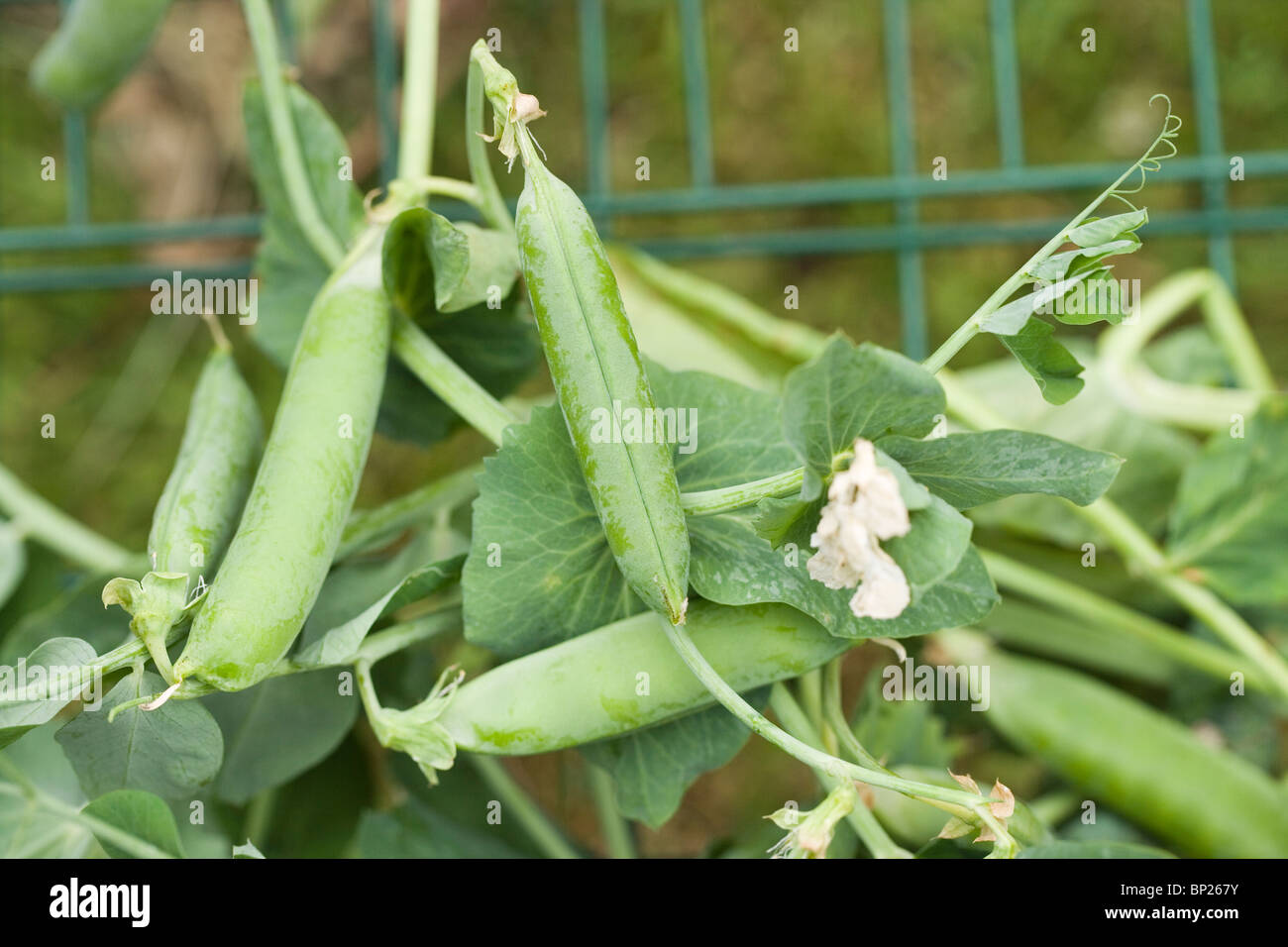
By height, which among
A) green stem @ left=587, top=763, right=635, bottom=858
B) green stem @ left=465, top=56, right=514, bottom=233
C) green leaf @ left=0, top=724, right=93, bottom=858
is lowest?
green stem @ left=587, top=763, right=635, bottom=858

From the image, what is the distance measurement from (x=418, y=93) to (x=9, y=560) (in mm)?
309

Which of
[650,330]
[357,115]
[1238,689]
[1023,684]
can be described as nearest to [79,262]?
[357,115]

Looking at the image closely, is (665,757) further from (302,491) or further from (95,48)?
(95,48)

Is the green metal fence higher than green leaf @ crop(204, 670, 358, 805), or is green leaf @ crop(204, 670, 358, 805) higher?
the green metal fence

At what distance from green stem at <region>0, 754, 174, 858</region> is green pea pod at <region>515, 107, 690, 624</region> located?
0.62 feet

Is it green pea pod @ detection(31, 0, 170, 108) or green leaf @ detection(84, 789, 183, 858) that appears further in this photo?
green pea pod @ detection(31, 0, 170, 108)

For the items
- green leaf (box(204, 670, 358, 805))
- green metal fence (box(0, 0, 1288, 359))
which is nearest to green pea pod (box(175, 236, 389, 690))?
green leaf (box(204, 670, 358, 805))

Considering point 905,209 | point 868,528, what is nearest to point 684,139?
point 905,209

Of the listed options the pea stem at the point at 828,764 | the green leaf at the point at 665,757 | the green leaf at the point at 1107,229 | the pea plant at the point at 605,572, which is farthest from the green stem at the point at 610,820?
the green leaf at the point at 1107,229

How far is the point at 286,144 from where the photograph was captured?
1.47 ft

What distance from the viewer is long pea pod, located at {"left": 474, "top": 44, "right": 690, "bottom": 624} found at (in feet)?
1.06

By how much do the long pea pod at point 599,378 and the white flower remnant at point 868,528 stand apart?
0.06 m

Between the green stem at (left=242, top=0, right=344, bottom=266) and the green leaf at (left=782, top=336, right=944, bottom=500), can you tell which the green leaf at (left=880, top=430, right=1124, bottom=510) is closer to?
the green leaf at (left=782, top=336, right=944, bottom=500)
